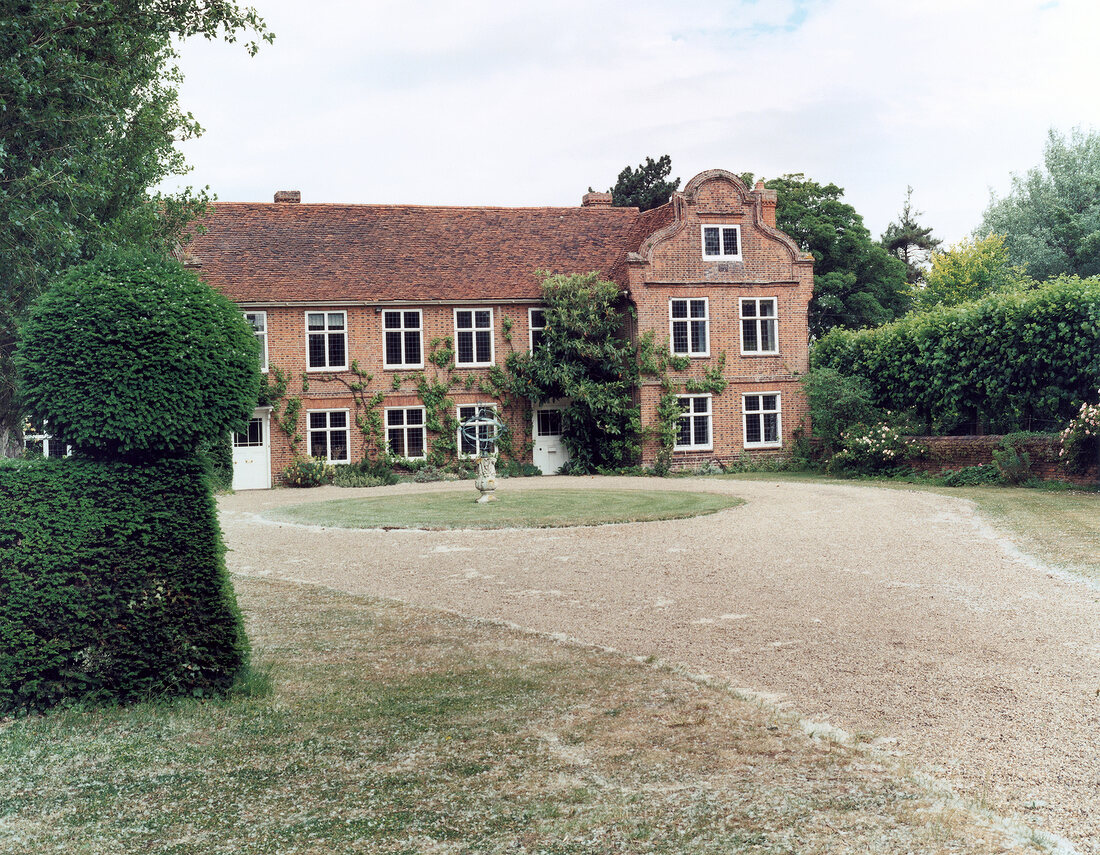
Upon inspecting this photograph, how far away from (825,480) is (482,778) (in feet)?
69.7

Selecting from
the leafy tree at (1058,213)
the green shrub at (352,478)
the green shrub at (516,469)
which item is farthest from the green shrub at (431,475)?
the leafy tree at (1058,213)

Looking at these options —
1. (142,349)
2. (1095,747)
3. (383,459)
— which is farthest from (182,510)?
(383,459)

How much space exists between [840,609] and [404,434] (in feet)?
71.1

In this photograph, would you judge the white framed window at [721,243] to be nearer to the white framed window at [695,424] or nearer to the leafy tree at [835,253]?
the white framed window at [695,424]

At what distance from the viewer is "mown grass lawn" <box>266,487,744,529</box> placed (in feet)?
52.9

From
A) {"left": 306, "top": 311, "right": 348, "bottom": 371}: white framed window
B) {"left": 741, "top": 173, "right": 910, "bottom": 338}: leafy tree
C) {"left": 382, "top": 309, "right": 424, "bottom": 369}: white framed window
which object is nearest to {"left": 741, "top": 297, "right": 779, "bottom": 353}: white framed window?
{"left": 382, "top": 309, "right": 424, "bottom": 369}: white framed window

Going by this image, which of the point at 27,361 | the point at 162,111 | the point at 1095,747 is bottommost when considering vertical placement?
the point at 1095,747

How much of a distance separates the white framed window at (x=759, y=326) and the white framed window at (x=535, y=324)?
640 cm

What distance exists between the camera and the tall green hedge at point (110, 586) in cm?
587

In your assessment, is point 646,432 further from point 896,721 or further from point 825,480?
point 896,721

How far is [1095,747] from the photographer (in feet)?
16.6

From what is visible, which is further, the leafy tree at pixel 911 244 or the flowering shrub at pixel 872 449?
the leafy tree at pixel 911 244

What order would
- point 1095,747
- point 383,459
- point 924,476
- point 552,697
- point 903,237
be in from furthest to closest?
point 903,237, point 383,459, point 924,476, point 552,697, point 1095,747

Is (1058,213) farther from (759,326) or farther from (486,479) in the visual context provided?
(486,479)
